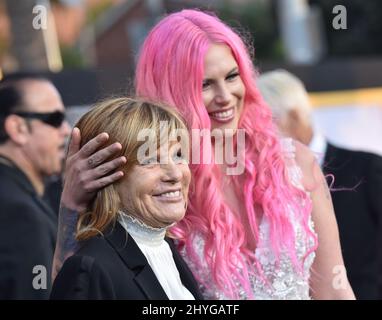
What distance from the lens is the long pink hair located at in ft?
9.81

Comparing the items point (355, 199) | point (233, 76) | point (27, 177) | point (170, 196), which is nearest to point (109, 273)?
point (170, 196)

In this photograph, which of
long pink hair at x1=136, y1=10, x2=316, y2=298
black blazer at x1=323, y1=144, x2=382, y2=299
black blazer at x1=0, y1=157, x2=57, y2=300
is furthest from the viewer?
black blazer at x1=323, y1=144, x2=382, y2=299

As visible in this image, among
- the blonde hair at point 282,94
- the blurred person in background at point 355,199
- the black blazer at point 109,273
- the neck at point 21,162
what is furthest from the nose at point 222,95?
the blonde hair at point 282,94

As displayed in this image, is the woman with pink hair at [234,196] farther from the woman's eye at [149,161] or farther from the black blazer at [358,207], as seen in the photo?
the black blazer at [358,207]

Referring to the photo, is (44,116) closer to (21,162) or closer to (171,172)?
(21,162)

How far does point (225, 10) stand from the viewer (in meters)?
28.8

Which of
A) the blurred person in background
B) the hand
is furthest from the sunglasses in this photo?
the hand

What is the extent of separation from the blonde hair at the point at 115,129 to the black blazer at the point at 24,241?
1066 mm

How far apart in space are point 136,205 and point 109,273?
0.77ft

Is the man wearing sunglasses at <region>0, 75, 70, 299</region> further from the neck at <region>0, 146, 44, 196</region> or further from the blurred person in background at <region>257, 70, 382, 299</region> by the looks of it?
the blurred person in background at <region>257, 70, 382, 299</region>

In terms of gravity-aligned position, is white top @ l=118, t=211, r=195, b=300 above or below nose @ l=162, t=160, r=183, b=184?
below

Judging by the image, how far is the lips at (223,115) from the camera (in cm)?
305

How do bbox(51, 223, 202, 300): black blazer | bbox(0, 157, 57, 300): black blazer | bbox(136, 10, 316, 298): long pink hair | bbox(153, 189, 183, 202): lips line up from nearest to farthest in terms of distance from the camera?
1. bbox(51, 223, 202, 300): black blazer
2. bbox(153, 189, 183, 202): lips
3. bbox(136, 10, 316, 298): long pink hair
4. bbox(0, 157, 57, 300): black blazer

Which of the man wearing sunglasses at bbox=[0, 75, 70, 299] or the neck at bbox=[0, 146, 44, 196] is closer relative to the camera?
the man wearing sunglasses at bbox=[0, 75, 70, 299]
